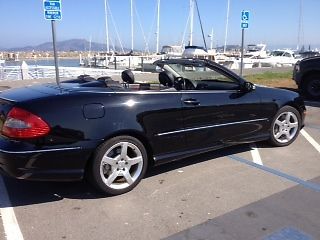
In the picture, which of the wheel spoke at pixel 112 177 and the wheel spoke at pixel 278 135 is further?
the wheel spoke at pixel 278 135

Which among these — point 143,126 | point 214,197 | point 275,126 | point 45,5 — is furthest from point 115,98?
point 45,5

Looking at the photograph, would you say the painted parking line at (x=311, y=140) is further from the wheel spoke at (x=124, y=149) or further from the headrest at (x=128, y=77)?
the wheel spoke at (x=124, y=149)

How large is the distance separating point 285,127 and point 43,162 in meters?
3.99

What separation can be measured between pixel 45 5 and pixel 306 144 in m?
6.35

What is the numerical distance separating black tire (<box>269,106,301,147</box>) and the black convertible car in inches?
12.5

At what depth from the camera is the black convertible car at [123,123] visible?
12.6 feet

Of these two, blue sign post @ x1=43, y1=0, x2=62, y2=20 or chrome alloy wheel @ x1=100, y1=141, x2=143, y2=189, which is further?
blue sign post @ x1=43, y1=0, x2=62, y2=20

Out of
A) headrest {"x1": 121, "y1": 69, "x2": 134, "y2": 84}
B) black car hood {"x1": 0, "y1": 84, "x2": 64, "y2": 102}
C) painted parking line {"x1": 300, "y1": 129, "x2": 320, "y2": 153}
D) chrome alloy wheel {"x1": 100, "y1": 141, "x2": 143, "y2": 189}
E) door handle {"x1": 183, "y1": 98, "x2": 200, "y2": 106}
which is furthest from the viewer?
painted parking line {"x1": 300, "y1": 129, "x2": 320, "y2": 153}

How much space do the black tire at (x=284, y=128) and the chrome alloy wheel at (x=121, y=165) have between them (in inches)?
100

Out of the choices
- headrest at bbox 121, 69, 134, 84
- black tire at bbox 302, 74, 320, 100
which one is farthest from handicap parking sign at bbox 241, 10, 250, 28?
headrest at bbox 121, 69, 134, 84

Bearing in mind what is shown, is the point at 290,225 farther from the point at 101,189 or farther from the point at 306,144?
the point at 306,144

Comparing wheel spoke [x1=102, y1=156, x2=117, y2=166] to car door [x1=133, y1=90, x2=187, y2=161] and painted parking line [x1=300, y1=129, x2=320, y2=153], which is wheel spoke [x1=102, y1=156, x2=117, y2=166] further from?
painted parking line [x1=300, y1=129, x2=320, y2=153]

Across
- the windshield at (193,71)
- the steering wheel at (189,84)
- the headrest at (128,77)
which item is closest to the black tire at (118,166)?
the headrest at (128,77)

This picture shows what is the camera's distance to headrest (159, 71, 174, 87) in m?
5.23
